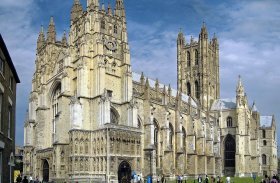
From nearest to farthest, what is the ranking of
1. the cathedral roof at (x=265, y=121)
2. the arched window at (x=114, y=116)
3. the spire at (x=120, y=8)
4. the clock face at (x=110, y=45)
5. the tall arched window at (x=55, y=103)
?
the arched window at (x=114, y=116), the clock face at (x=110, y=45), the tall arched window at (x=55, y=103), the spire at (x=120, y=8), the cathedral roof at (x=265, y=121)

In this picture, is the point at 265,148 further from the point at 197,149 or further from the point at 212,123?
the point at 197,149

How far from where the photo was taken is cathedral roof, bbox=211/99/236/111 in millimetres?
101125

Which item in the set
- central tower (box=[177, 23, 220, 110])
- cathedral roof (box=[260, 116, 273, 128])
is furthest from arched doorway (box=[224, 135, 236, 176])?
cathedral roof (box=[260, 116, 273, 128])

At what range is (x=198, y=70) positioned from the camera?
103 meters

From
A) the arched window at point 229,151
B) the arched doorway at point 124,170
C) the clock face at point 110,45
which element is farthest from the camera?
the arched window at point 229,151

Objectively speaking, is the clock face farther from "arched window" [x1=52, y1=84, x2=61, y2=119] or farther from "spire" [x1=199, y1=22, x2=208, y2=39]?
"spire" [x1=199, y1=22, x2=208, y2=39]

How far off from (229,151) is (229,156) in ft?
3.69

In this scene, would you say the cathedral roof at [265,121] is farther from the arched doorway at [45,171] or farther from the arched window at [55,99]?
the arched doorway at [45,171]

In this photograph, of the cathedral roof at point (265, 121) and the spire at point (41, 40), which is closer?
the spire at point (41, 40)

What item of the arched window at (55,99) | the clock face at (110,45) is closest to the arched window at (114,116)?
the clock face at (110,45)

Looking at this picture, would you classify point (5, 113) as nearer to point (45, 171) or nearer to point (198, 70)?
point (45, 171)

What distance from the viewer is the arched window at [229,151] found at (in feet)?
312

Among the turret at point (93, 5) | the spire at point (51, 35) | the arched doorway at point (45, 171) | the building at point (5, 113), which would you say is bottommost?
the arched doorway at point (45, 171)

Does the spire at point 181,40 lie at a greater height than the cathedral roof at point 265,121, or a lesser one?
greater
